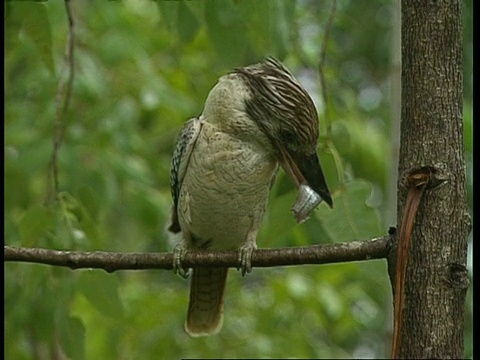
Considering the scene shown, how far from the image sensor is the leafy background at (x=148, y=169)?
159 cm

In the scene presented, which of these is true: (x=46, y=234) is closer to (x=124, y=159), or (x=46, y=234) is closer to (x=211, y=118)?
(x=211, y=118)

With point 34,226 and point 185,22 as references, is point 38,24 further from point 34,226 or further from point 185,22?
point 34,226

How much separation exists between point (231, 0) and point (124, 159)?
1129 millimetres

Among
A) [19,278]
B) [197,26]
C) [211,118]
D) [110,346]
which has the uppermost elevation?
[197,26]

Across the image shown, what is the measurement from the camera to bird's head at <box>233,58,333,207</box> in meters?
1.53

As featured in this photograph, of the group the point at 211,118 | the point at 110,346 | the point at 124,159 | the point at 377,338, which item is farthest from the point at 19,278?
the point at 377,338

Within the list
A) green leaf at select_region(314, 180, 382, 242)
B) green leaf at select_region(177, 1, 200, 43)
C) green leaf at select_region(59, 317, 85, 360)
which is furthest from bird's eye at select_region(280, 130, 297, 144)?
green leaf at select_region(59, 317, 85, 360)

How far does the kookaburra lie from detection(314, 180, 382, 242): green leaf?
6 cm

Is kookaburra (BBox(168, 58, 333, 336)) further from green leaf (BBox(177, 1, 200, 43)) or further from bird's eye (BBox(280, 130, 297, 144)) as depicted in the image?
green leaf (BBox(177, 1, 200, 43))

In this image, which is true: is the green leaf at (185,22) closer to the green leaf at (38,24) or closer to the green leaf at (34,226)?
the green leaf at (38,24)

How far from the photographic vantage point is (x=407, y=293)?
0.99m

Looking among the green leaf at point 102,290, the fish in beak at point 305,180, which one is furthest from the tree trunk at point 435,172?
the green leaf at point 102,290

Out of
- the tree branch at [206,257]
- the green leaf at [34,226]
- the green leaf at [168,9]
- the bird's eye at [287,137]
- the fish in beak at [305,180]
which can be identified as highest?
the green leaf at [168,9]

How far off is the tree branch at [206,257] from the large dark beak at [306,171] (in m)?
0.19
